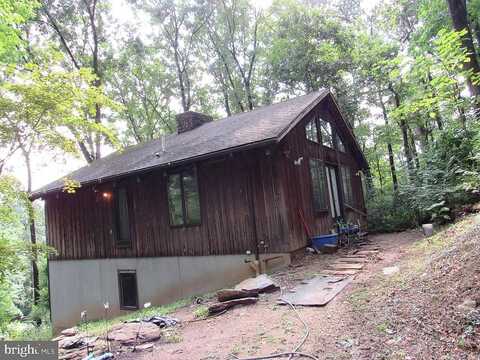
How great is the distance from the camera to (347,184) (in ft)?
40.3

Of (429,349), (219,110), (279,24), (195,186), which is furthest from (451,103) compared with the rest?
(219,110)

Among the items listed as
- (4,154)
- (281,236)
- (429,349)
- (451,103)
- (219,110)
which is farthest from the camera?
(219,110)

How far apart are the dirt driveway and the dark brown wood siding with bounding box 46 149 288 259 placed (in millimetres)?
2273

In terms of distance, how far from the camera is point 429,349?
2938 mm

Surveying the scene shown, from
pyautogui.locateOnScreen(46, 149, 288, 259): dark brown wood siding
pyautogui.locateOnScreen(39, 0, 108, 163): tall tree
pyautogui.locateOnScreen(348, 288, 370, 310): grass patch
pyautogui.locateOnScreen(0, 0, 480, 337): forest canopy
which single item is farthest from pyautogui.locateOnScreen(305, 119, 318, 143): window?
pyautogui.locateOnScreen(39, 0, 108, 163): tall tree

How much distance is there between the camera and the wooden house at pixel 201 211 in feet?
26.1

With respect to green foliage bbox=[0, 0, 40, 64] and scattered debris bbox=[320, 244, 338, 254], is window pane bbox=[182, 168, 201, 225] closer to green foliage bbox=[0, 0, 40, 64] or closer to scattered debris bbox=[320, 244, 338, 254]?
scattered debris bbox=[320, 244, 338, 254]

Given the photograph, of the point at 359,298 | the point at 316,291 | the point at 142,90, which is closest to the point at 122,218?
the point at 316,291

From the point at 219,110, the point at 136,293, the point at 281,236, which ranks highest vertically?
the point at 219,110

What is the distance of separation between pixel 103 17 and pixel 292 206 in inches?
641

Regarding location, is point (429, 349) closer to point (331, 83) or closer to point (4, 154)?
Answer: point (4, 154)

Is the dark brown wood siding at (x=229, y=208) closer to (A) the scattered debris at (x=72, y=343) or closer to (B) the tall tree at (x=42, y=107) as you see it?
(B) the tall tree at (x=42, y=107)

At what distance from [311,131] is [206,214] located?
416 cm

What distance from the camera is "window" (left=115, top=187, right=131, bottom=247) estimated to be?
10538mm
